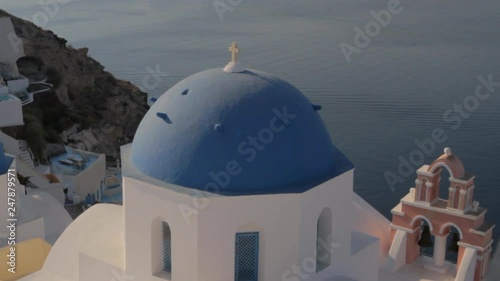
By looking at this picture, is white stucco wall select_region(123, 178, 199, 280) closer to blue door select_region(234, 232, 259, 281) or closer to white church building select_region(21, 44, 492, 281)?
white church building select_region(21, 44, 492, 281)

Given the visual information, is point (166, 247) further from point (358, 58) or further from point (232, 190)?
point (358, 58)

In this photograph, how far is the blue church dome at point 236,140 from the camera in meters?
6.22

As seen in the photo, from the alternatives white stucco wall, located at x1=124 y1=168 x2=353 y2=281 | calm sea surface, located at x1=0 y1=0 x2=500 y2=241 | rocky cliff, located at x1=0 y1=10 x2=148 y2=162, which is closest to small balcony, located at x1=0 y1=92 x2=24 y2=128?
calm sea surface, located at x1=0 y1=0 x2=500 y2=241

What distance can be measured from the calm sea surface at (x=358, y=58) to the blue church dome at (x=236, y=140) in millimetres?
13096

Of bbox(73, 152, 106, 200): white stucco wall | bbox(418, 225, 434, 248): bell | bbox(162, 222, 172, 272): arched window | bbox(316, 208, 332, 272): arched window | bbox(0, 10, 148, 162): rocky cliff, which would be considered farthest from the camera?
bbox(0, 10, 148, 162): rocky cliff

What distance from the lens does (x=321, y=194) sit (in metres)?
6.50

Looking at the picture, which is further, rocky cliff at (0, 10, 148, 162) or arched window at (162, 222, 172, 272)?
rocky cliff at (0, 10, 148, 162)

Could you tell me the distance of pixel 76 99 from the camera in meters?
34.0

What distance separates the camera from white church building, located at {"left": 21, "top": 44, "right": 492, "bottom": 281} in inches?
244

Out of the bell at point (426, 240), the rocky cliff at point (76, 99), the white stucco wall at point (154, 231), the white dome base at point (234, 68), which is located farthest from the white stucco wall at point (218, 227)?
the rocky cliff at point (76, 99)

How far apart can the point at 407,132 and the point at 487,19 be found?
62.4ft

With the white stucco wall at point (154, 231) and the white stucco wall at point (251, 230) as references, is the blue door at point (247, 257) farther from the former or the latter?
the white stucco wall at point (154, 231)

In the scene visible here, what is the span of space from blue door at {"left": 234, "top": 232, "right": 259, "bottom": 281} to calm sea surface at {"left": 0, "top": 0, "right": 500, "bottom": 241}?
1314cm

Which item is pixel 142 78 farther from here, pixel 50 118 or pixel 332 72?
pixel 332 72
